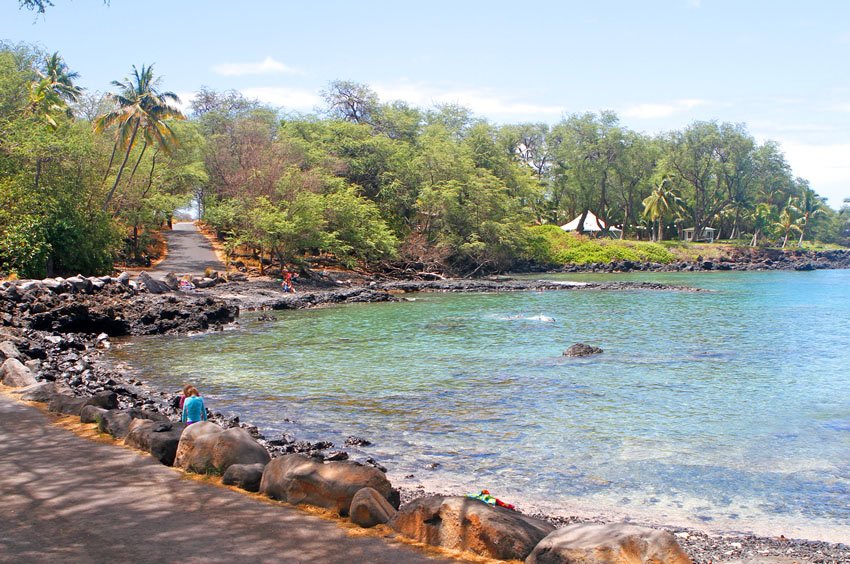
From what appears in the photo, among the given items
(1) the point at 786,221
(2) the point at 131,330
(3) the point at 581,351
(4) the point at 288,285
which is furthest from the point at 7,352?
(1) the point at 786,221

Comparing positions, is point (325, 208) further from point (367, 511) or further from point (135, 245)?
point (367, 511)

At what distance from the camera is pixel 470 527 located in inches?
253

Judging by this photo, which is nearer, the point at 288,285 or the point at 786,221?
the point at 288,285

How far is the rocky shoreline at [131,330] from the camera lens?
8.16 metres

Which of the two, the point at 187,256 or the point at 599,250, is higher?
the point at 599,250

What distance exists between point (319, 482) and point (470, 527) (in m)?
1.89

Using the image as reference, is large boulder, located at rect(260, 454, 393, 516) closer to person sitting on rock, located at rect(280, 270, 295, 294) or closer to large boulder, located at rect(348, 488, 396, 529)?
large boulder, located at rect(348, 488, 396, 529)

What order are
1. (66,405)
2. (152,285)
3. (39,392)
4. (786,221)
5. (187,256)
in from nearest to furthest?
(66,405) → (39,392) → (152,285) → (187,256) → (786,221)

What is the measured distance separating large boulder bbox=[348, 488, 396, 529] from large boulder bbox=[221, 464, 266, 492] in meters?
1.57

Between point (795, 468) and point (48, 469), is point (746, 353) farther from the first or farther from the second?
point (48, 469)

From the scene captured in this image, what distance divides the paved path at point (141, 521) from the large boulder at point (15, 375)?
5.09m

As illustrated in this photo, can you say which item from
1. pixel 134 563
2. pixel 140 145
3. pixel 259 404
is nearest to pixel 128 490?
pixel 134 563

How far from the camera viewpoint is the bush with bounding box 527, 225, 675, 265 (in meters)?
75.1

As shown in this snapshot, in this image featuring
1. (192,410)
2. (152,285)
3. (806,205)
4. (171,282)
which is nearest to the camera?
(192,410)
